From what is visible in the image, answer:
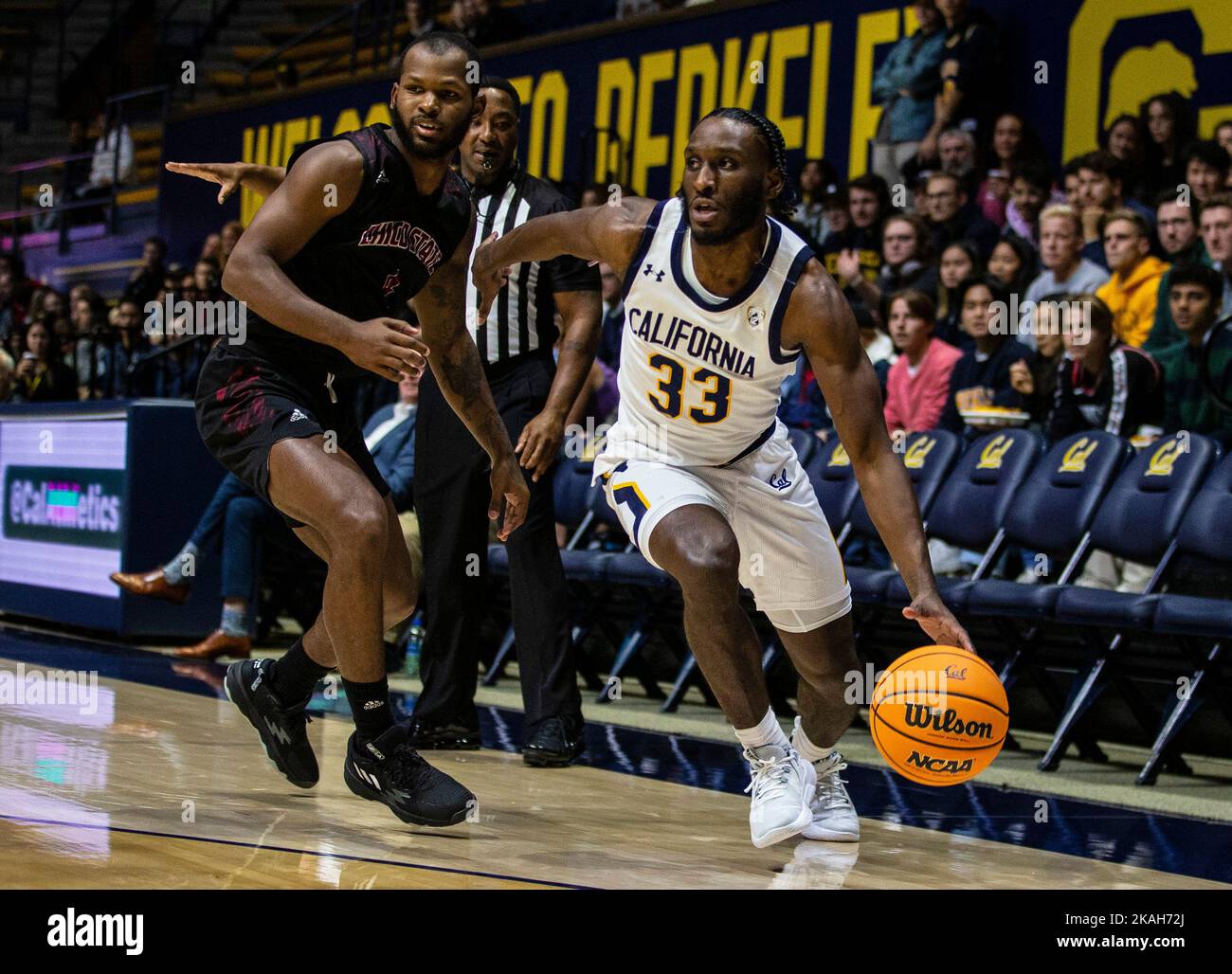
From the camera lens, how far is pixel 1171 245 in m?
7.68

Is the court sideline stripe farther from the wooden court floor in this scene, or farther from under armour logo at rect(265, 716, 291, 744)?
under armour logo at rect(265, 716, 291, 744)

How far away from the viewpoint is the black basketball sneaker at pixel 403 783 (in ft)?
12.9

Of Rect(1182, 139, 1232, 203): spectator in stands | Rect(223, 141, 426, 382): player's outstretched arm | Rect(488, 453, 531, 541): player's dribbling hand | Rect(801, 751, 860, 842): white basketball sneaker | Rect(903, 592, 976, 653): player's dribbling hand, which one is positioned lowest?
Rect(801, 751, 860, 842): white basketball sneaker

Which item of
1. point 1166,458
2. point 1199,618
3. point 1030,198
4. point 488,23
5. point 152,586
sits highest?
point 488,23

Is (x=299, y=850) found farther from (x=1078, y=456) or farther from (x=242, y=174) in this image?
(x=1078, y=456)

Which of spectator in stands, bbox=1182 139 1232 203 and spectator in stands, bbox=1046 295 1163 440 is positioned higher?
spectator in stands, bbox=1182 139 1232 203

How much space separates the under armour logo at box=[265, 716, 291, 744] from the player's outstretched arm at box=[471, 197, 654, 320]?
124cm

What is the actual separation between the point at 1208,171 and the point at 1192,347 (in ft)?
3.67

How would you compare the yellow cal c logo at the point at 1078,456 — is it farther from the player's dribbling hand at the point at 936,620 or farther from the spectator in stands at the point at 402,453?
the spectator in stands at the point at 402,453

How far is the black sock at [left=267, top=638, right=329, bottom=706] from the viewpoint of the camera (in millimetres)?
4359

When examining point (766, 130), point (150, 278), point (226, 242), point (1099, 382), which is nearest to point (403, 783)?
point (766, 130)

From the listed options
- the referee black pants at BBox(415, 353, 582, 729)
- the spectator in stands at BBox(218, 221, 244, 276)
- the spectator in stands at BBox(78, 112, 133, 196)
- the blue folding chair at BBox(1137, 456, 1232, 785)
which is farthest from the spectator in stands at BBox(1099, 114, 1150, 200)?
the spectator in stands at BBox(78, 112, 133, 196)
